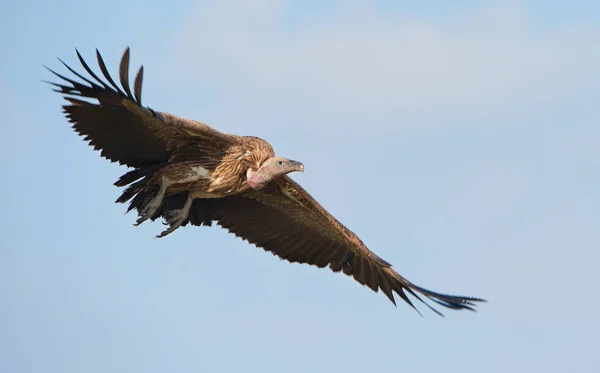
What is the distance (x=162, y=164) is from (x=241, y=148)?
116 cm

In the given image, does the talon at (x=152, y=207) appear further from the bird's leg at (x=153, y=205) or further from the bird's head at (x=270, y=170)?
the bird's head at (x=270, y=170)

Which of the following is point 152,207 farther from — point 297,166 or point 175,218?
point 297,166

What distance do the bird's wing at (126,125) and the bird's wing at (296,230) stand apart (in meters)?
1.82

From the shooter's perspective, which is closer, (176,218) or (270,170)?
(270,170)

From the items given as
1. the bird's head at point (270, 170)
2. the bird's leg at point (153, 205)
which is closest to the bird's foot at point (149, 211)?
the bird's leg at point (153, 205)

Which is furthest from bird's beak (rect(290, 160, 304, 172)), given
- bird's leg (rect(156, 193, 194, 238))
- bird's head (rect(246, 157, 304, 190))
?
bird's leg (rect(156, 193, 194, 238))

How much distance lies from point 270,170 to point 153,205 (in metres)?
1.75

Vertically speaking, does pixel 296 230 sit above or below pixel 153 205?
above

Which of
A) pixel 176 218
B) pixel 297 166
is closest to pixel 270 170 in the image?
pixel 297 166

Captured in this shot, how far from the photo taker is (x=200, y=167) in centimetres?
1894

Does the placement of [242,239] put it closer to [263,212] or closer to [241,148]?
[263,212]

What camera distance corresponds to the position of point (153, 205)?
19000mm

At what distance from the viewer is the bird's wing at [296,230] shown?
67.4 feet

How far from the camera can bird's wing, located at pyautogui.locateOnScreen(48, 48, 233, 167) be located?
17281 mm
